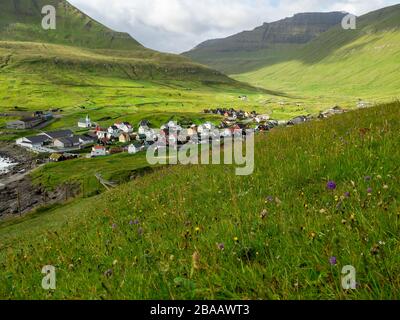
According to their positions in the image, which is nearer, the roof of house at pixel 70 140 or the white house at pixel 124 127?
the roof of house at pixel 70 140

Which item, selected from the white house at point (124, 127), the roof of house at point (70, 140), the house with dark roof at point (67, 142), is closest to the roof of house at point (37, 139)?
the house with dark roof at point (67, 142)

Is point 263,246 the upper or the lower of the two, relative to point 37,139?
upper

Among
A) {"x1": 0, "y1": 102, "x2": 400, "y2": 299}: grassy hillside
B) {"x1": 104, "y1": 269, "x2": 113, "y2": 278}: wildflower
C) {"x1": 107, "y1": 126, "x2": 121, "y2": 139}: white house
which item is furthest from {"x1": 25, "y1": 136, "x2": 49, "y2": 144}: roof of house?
{"x1": 104, "y1": 269, "x2": 113, "y2": 278}: wildflower

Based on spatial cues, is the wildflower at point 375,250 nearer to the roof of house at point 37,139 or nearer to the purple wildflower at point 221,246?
the purple wildflower at point 221,246

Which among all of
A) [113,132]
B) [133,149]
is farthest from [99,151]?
[113,132]

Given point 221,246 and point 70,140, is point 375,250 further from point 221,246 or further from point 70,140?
point 70,140

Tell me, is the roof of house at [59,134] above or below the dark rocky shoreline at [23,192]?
above

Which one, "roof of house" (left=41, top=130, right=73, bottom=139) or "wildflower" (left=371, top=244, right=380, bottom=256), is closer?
"wildflower" (left=371, top=244, right=380, bottom=256)

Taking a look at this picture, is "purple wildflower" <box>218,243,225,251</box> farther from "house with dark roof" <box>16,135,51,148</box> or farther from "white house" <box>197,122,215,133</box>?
"house with dark roof" <box>16,135,51,148</box>

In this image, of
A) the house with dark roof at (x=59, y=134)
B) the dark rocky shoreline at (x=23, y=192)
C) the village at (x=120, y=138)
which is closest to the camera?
the dark rocky shoreline at (x=23, y=192)

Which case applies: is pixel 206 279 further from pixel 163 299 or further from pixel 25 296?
pixel 25 296

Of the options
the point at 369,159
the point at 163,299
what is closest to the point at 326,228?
the point at 163,299

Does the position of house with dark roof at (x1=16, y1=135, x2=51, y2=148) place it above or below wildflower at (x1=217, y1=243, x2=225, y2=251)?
below

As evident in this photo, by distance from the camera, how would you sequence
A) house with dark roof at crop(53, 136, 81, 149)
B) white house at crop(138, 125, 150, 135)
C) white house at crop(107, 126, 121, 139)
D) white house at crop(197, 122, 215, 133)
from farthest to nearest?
white house at crop(197, 122, 215, 133)
white house at crop(138, 125, 150, 135)
white house at crop(107, 126, 121, 139)
house with dark roof at crop(53, 136, 81, 149)
